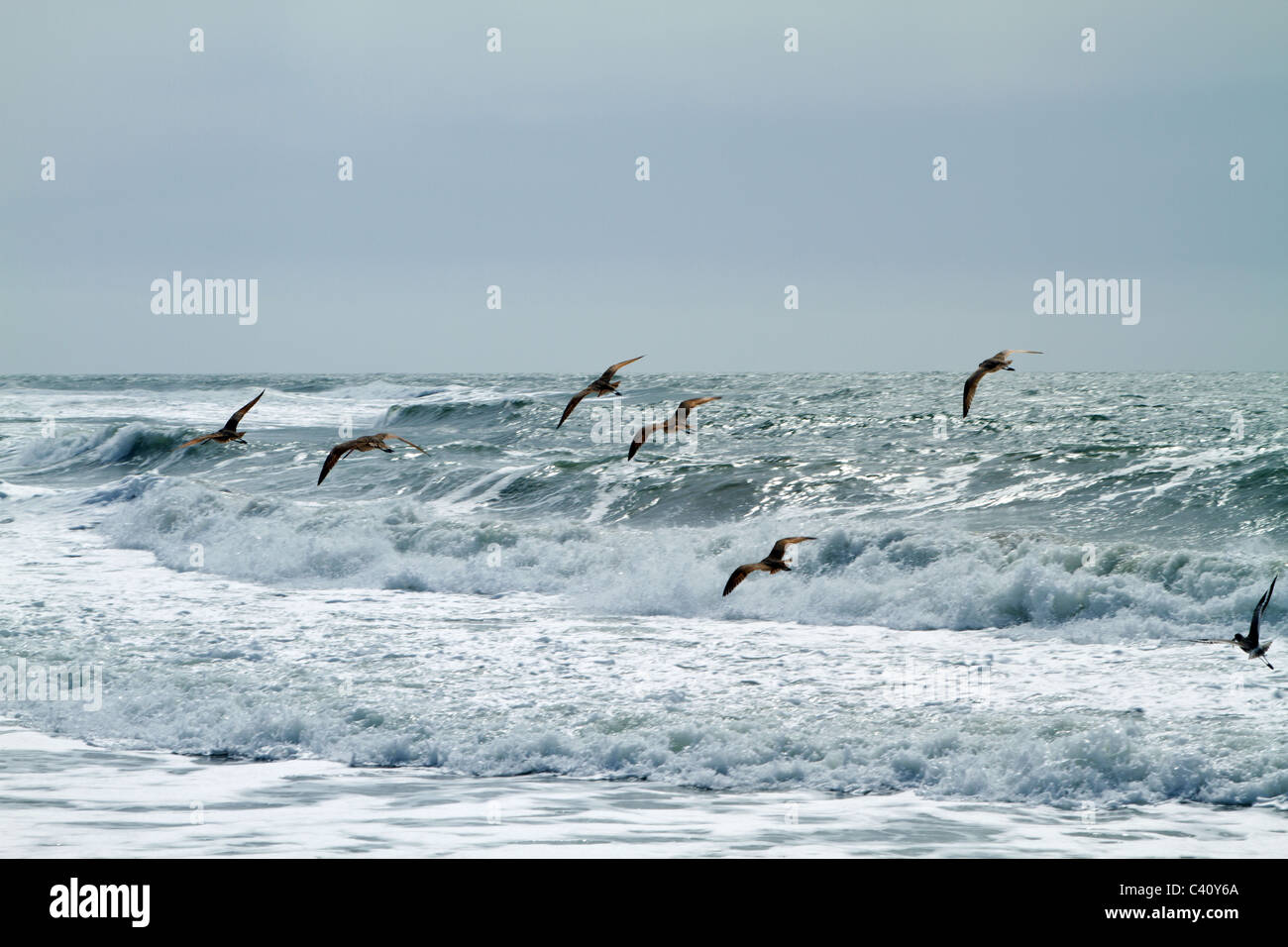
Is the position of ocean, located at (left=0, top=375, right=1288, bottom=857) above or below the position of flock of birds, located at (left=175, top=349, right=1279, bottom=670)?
below

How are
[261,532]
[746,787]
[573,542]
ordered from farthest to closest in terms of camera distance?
[261,532] → [573,542] → [746,787]

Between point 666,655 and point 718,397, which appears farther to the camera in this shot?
point 666,655

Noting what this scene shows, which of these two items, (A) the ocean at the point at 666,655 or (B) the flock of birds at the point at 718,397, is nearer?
A: (A) the ocean at the point at 666,655

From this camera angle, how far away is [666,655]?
36.8 ft

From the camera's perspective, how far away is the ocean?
7082 millimetres

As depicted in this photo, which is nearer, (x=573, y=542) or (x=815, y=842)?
(x=815, y=842)

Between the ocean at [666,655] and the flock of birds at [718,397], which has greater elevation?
the flock of birds at [718,397]

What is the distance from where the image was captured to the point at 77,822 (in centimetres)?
684

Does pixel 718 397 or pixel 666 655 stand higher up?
pixel 718 397

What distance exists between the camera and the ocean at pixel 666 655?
708cm

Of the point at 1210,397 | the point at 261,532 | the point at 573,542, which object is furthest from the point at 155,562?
the point at 1210,397

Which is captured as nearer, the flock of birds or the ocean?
the ocean

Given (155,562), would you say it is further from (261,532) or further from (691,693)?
(691,693)

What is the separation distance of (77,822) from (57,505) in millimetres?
18917
